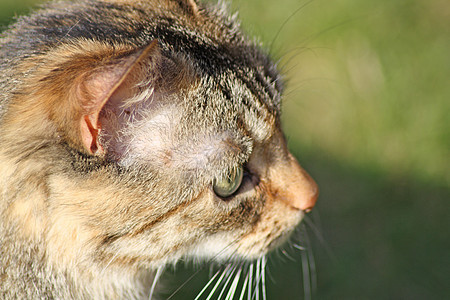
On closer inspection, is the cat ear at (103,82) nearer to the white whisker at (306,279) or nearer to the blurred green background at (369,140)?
the blurred green background at (369,140)

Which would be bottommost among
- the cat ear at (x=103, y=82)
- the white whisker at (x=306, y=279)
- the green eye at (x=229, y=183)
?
the white whisker at (x=306, y=279)

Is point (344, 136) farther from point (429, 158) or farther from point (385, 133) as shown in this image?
point (429, 158)

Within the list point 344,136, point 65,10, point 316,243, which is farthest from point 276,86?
point 344,136

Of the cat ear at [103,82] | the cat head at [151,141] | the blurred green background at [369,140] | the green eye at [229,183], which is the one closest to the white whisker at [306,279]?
the blurred green background at [369,140]

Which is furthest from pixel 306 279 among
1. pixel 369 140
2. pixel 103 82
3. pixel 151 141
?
pixel 103 82

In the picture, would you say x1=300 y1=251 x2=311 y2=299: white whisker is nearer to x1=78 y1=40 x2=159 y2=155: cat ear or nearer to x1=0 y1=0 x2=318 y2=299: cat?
x1=0 y1=0 x2=318 y2=299: cat

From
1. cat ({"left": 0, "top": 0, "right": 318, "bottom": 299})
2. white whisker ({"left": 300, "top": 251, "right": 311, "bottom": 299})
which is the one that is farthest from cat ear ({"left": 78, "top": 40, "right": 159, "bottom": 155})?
white whisker ({"left": 300, "top": 251, "right": 311, "bottom": 299})

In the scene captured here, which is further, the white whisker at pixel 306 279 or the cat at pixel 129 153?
the white whisker at pixel 306 279
